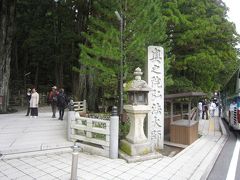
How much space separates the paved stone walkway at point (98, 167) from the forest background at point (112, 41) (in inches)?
204

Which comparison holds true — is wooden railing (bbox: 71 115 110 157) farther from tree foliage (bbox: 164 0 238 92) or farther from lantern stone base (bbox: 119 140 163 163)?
tree foliage (bbox: 164 0 238 92)

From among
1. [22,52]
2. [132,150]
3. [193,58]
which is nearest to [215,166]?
[132,150]

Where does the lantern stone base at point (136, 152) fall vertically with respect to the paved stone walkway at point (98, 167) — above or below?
above

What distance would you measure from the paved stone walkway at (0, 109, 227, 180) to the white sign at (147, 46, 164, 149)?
1298 mm

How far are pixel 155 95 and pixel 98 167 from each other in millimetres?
3901

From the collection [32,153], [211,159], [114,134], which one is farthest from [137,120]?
[32,153]

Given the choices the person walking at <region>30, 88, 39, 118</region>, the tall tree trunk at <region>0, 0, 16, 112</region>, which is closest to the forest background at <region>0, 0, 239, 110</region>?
the tall tree trunk at <region>0, 0, 16, 112</region>

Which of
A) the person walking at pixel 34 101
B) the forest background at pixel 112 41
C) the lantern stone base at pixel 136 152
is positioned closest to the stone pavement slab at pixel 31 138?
the lantern stone base at pixel 136 152

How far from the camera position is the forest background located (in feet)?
39.6

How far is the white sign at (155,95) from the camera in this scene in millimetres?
9438

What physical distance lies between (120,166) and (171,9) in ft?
45.9

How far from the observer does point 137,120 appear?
8172mm

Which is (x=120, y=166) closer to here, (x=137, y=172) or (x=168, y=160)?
(x=137, y=172)

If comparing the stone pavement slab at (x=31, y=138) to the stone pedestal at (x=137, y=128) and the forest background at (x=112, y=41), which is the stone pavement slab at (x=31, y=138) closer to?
the stone pedestal at (x=137, y=128)
